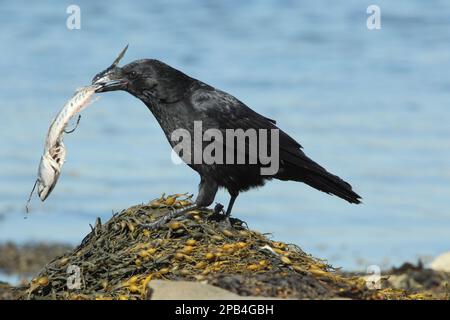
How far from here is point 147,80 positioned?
308 inches

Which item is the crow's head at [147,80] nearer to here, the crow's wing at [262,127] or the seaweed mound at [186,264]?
the crow's wing at [262,127]

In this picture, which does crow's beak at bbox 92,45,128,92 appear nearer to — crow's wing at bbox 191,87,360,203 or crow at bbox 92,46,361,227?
crow at bbox 92,46,361,227

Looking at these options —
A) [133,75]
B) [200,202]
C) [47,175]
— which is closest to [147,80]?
[133,75]

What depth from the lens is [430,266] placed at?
35.0 feet

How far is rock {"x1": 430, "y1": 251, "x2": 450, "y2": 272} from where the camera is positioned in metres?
10.4

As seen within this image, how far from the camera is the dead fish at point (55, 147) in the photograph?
278 inches

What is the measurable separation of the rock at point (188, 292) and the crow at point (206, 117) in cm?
178

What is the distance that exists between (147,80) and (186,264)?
2012mm

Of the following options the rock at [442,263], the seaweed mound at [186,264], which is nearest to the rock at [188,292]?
the seaweed mound at [186,264]
